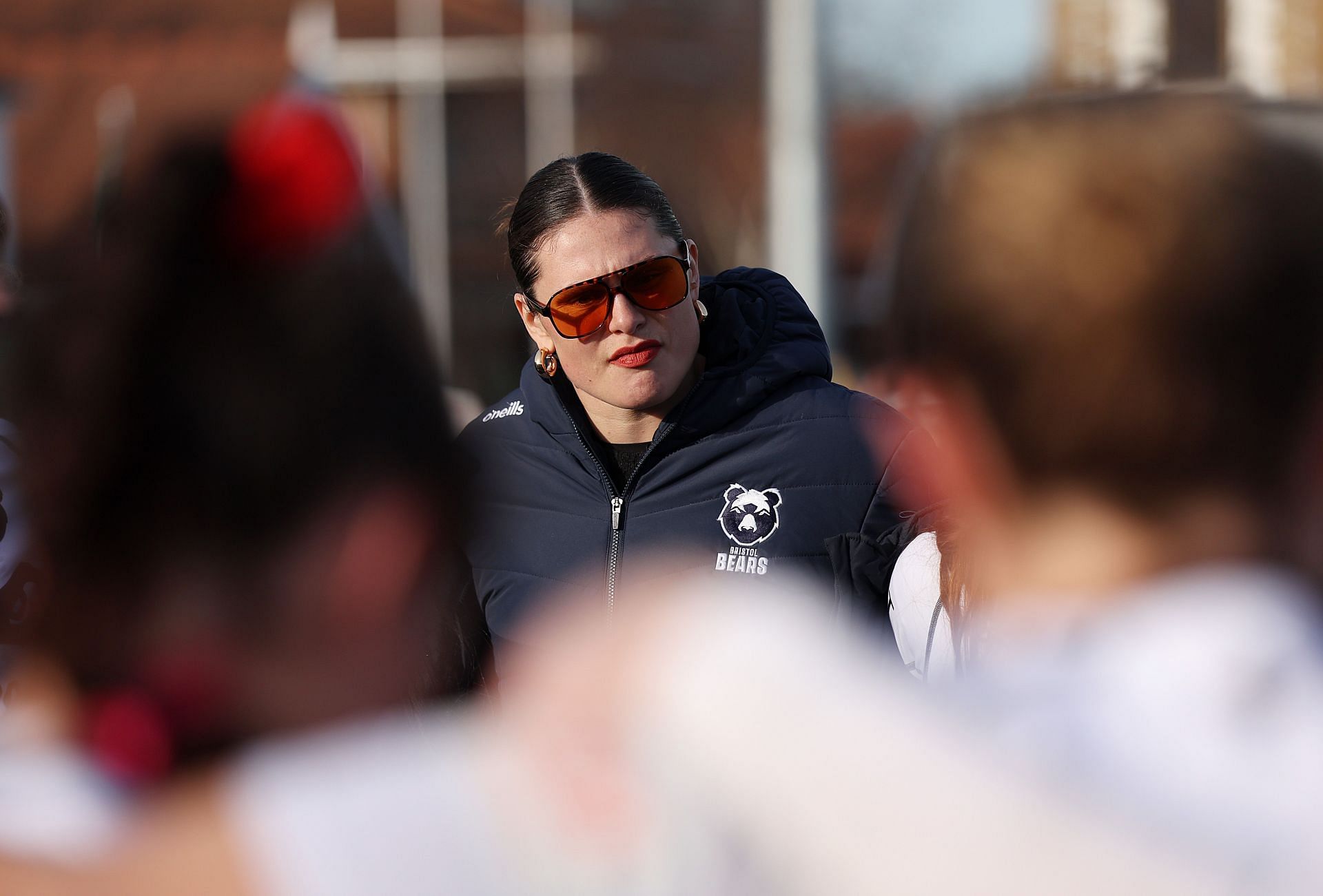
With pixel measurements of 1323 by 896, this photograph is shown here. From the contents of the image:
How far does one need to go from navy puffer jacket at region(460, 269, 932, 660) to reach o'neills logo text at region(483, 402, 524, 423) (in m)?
0.03

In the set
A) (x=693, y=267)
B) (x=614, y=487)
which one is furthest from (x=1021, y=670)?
(x=693, y=267)

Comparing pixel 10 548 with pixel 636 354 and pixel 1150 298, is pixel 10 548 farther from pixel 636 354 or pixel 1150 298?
pixel 636 354

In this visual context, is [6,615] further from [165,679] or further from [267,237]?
[267,237]

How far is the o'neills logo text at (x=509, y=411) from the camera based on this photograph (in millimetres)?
3119

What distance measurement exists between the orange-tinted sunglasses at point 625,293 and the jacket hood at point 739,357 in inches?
6.2

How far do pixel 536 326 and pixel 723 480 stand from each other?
0.52 m

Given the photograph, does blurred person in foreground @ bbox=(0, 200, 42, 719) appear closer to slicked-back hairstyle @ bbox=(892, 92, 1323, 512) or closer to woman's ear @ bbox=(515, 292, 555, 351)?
slicked-back hairstyle @ bbox=(892, 92, 1323, 512)

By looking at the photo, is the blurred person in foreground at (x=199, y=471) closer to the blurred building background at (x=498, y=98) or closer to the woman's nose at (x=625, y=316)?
the woman's nose at (x=625, y=316)

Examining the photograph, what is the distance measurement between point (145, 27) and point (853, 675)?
826 inches

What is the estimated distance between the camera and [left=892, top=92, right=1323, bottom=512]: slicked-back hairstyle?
108cm

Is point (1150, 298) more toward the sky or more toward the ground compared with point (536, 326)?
more toward the sky

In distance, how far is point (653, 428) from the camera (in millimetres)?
2990

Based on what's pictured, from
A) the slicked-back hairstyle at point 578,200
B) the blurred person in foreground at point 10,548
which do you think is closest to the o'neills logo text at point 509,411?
the slicked-back hairstyle at point 578,200

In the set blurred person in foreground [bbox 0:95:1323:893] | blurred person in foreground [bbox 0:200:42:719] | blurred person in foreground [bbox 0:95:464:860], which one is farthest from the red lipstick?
blurred person in foreground [bbox 0:95:464:860]
